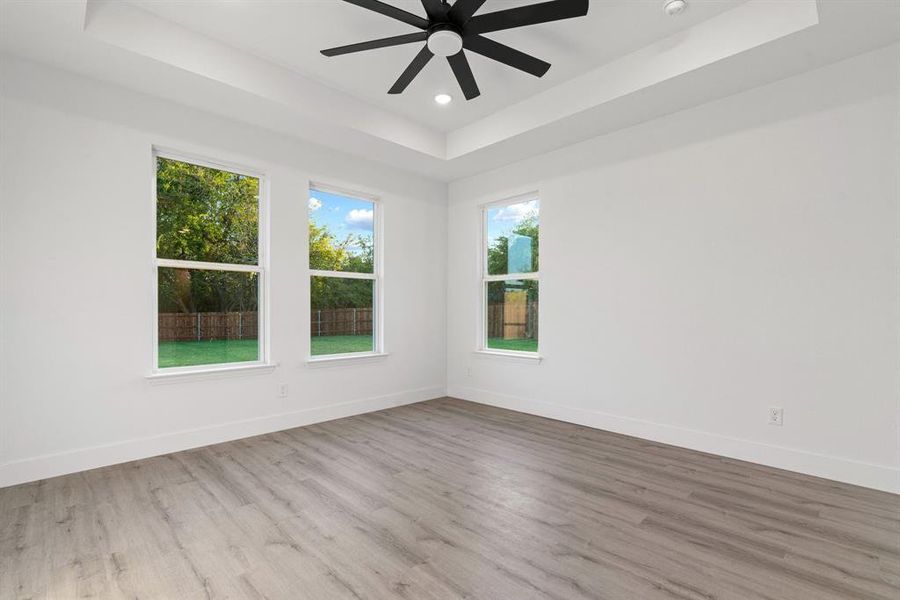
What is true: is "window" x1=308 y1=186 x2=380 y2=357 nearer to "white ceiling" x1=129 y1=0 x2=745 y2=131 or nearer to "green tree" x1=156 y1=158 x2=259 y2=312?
"green tree" x1=156 y1=158 x2=259 y2=312

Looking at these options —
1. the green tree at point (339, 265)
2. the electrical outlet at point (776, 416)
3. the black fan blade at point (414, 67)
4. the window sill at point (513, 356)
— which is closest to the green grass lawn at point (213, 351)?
the green tree at point (339, 265)

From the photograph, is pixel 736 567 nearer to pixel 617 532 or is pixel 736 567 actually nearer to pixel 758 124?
pixel 617 532

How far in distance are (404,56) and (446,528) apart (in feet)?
10.7

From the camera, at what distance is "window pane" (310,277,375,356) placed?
4508mm

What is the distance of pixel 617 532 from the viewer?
224 cm

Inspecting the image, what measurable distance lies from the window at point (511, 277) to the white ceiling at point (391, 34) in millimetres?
1467

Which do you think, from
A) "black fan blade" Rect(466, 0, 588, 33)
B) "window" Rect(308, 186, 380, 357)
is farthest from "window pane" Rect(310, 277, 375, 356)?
"black fan blade" Rect(466, 0, 588, 33)

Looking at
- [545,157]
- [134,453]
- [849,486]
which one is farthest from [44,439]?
[849,486]

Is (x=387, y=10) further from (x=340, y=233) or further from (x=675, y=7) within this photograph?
(x=340, y=233)

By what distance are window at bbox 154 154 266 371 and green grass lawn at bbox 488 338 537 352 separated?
8.48ft

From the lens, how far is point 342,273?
4738 millimetres

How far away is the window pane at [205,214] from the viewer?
3574 millimetres

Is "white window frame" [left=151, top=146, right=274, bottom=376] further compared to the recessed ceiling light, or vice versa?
"white window frame" [left=151, top=146, right=274, bottom=376]

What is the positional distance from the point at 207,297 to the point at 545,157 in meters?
3.54
